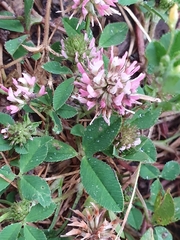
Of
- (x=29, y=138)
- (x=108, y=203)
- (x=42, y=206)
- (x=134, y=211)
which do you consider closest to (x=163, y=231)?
(x=134, y=211)

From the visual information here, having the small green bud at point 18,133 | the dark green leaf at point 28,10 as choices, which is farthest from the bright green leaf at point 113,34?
the small green bud at point 18,133

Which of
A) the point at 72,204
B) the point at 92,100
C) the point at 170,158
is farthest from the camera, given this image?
the point at 170,158

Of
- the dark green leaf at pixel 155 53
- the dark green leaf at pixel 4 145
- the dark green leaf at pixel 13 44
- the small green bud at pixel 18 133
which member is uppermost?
the dark green leaf at pixel 155 53

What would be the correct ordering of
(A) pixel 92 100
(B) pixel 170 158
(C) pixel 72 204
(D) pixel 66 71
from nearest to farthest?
(A) pixel 92 100 < (D) pixel 66 71 < (C) pixel 72 204 < (B) pixel 170 158

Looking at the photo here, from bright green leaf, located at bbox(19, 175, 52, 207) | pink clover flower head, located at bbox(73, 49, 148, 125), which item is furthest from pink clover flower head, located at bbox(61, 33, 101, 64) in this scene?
bright green leaf, located at bbox(19, 175, 52, 207)

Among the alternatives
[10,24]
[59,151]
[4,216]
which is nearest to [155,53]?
[59,151]

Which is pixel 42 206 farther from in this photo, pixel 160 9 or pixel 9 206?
pixel 160 9

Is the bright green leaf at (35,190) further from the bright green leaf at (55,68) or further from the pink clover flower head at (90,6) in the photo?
the pink clover flower head at (90,6)
